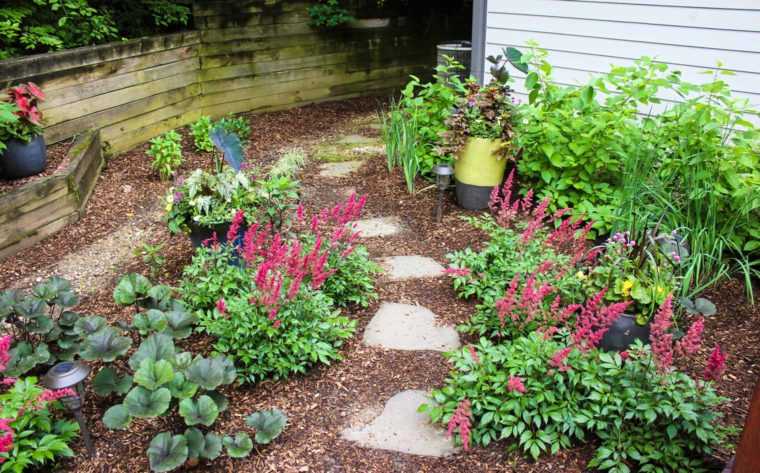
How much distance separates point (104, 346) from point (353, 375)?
3.22 ft

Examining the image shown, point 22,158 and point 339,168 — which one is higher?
point 22,158

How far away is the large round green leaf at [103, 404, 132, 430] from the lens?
1843 millimetres

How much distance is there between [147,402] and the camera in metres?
1.87

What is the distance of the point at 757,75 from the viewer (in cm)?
348

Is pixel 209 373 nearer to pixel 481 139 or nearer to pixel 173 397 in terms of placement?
pixel 173 397

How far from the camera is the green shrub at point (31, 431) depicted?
5.93 feet

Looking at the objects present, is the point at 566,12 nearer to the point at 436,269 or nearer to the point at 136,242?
the point at 436,269

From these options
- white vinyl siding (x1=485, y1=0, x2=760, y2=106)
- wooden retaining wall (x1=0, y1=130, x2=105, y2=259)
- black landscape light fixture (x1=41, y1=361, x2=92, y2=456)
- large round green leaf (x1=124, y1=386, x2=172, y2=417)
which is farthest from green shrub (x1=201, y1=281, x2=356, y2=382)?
white vinyl siding (x1=485, y1=0, x2=760, y2=106)

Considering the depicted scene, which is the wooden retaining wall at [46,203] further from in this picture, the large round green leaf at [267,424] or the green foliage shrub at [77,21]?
the large round green leaf at [267,424]

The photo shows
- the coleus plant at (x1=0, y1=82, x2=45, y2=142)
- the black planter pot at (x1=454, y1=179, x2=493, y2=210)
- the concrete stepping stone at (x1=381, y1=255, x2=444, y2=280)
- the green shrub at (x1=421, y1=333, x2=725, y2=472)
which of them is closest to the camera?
the green shrub at (x1=421, y1=333, x2=725, y2=472)

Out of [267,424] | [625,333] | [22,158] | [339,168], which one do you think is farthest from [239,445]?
[339,168]

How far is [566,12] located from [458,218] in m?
1.85

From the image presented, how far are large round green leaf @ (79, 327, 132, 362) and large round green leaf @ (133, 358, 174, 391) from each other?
0.23 metres

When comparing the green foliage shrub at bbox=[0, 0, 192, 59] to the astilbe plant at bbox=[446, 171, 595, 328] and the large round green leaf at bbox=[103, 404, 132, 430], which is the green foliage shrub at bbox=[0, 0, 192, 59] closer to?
the large round green leaf at bbox=[103, 404, 132, 430]
